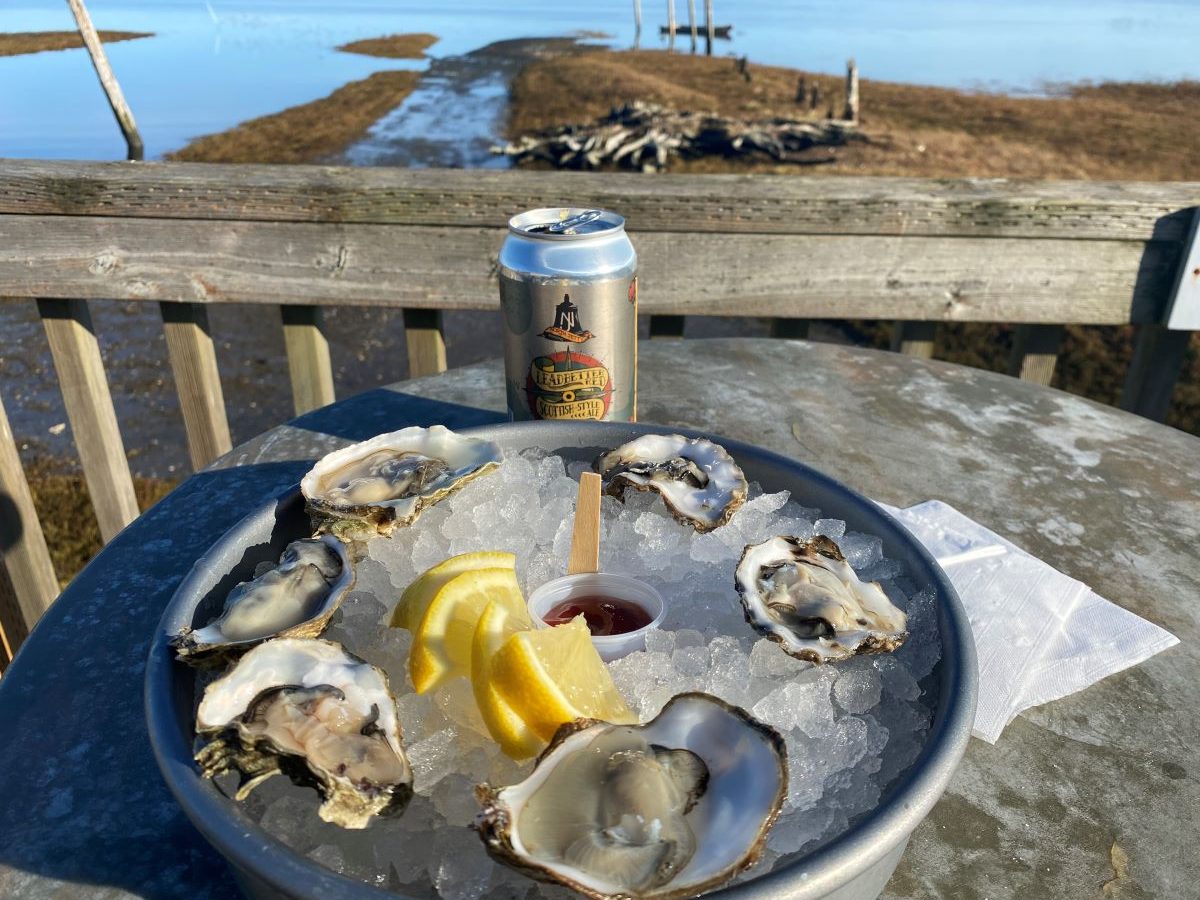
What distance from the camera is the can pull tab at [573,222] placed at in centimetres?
142

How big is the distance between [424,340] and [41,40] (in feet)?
43.0

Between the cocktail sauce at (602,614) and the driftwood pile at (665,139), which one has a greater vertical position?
the cocktail sauce at (602,614)

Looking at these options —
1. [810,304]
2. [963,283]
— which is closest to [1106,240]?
[963,283]

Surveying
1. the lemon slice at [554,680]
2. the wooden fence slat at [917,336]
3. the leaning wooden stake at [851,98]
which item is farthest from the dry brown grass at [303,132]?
the lemon slice at [554,680]

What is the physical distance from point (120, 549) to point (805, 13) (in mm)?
166487

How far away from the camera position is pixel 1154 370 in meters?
2.60

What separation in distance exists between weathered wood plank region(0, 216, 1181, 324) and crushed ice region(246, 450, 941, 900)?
1.34 m

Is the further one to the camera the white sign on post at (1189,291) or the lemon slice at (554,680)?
the white sign on post at (1189,291)

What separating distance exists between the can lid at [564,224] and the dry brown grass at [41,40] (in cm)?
397

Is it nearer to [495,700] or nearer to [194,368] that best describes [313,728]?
[495,700]

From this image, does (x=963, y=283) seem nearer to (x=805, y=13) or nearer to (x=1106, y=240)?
(x=1106, y=240)

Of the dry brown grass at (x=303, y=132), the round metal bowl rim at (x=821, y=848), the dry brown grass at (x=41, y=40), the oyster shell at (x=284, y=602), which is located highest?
the dry brown grass at (x=41, y=40)

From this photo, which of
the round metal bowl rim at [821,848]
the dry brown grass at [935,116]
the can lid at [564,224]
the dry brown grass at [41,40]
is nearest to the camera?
the round metal bowl rim at [821,848]

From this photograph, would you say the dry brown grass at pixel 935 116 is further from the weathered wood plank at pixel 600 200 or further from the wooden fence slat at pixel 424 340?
the wooden fence slat at pixel 424 340
